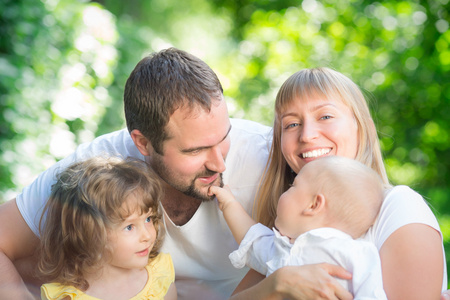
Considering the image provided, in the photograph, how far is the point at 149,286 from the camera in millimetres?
2182

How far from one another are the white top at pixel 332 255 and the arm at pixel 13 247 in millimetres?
1102

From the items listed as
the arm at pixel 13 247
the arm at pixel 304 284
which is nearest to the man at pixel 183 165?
the arm at pixel 13 247

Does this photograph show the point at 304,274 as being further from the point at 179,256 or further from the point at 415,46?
the point at 415,46

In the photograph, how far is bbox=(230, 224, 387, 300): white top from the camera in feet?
5.60

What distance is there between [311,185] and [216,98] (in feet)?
2.28

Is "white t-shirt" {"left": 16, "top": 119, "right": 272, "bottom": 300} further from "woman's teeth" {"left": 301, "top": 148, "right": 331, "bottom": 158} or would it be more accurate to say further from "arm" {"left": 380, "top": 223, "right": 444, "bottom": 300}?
"arm" {"left": 380, "top": 223, "right": 444, "bottom": 300}

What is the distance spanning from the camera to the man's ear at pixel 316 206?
183cm

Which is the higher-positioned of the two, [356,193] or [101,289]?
[356,193]

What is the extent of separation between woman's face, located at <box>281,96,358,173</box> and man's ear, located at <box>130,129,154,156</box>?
0.65 meters

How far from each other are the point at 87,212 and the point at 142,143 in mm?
545

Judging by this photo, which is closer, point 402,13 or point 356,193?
point 356,193

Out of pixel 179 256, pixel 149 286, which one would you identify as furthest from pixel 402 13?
pixel 149 286

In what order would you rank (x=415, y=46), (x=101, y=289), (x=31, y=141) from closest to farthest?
(x=101, y=289) → (x=31, y=141) → (x=415, y=46)

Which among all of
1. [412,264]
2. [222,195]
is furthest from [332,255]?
[222,195]
